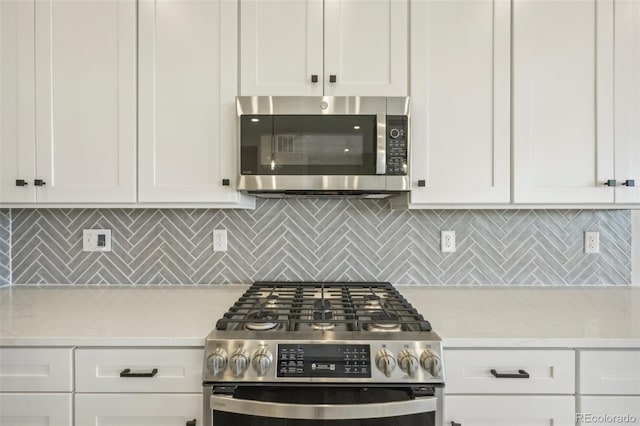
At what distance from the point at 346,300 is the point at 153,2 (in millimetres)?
1526

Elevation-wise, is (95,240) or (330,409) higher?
(95,240)

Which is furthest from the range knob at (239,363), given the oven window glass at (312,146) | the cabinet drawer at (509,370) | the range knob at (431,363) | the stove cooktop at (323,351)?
the oven window glass at (312,146)

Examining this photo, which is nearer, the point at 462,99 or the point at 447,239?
the point at 462,99

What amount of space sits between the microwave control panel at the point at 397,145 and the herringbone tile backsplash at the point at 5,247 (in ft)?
6.35

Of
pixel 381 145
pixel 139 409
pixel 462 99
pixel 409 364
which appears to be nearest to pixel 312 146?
pixel 381 145

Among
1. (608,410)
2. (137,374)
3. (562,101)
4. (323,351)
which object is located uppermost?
(562,101)

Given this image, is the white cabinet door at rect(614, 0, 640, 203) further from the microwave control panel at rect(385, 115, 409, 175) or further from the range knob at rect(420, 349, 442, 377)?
the range knob at rect(420, 349, 442, 377)

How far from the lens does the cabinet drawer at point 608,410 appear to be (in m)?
1.24

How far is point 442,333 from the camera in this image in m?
1.25

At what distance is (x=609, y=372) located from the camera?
1.24 m

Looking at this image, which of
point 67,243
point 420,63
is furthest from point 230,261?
point 420,63

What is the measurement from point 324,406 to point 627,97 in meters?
1.77

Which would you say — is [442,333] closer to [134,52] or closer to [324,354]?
[324,354]

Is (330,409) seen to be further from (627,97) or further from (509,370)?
(627,97)
